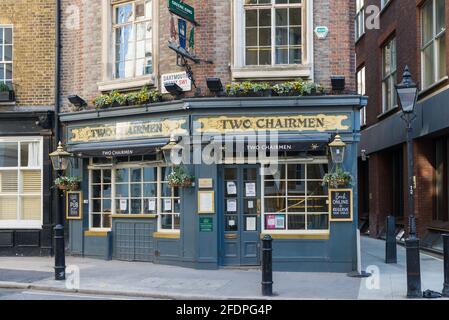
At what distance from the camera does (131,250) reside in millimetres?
14922

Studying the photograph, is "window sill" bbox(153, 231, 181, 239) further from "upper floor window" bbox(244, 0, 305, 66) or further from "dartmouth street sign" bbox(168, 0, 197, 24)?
"dartmouth street sign" bbox(168, 0, 197, 24)

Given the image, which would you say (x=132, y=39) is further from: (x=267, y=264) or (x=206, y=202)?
(x=267, y=264)

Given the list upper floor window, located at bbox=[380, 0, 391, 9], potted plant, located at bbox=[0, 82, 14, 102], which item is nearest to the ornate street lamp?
potted plant, located at bbox=[0, 82, 14, 102]

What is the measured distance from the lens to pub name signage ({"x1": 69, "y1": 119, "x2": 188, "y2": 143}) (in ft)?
46.0

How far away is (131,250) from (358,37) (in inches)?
645

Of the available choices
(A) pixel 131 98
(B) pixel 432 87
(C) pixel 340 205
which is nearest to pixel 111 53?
(A) pixel 131 98

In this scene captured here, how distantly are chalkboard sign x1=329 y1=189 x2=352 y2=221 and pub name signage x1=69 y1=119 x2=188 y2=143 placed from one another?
3.74 m

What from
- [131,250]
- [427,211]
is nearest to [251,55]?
[131,250]

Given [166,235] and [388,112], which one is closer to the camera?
[166,235]

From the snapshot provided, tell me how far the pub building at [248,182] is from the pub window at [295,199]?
0.08ft

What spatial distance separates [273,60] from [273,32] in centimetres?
69

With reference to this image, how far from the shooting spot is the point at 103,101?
15.0 meters

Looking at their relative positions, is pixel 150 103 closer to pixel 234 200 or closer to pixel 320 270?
pixel 234 200

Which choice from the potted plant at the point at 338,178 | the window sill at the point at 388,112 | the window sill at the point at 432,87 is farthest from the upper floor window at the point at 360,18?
the potted plant at the point at 338,178
